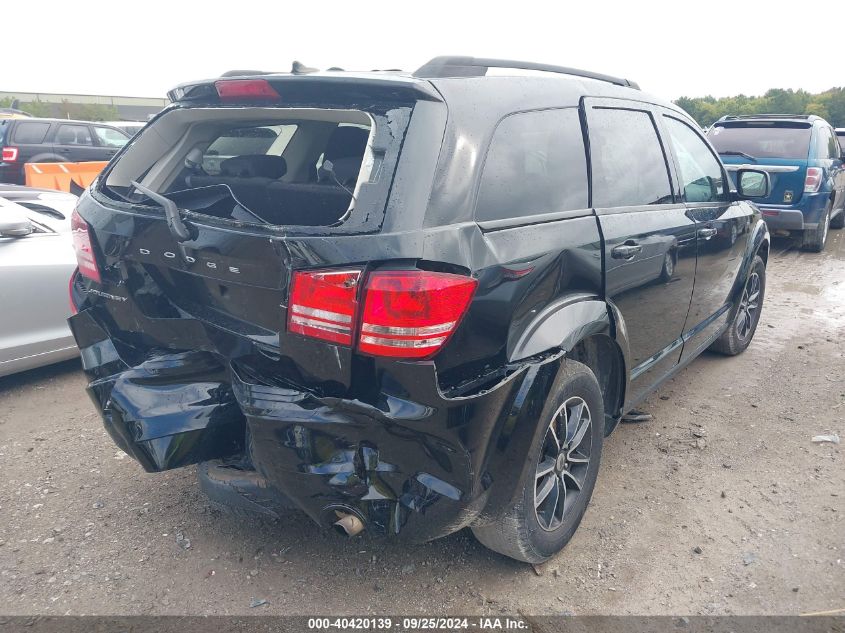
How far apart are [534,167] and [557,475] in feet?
3.87

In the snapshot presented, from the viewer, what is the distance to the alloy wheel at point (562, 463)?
97.7 inches

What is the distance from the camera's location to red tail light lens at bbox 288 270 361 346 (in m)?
1.88

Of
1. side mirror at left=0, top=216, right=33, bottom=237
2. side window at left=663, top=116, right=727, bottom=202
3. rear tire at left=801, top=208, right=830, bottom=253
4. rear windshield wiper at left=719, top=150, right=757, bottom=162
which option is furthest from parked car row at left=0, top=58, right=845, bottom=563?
rear tire at left=801, top=208, right=830, bottom=253

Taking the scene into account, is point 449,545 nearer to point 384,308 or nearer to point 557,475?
point 557,475

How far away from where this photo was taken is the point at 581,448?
271 cm

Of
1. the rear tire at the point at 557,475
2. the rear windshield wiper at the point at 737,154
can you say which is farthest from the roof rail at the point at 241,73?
the rear windshield wiper at the point at 737,154

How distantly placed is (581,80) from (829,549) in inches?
87.1

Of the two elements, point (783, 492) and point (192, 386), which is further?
point (783, 492)

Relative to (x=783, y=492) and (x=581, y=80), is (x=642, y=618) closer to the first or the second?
(x=783, y=492)

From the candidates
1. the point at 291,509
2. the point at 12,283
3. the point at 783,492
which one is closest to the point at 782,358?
the point at 783,492

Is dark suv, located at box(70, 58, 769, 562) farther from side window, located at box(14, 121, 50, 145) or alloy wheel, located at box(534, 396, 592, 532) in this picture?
side window, located at box(14, 121, 50, 145)

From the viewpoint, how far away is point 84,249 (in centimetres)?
260

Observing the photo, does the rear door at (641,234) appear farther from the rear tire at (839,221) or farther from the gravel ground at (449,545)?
the rear tire at (839,221)

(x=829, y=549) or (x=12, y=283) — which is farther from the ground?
(x=12, y=283)
